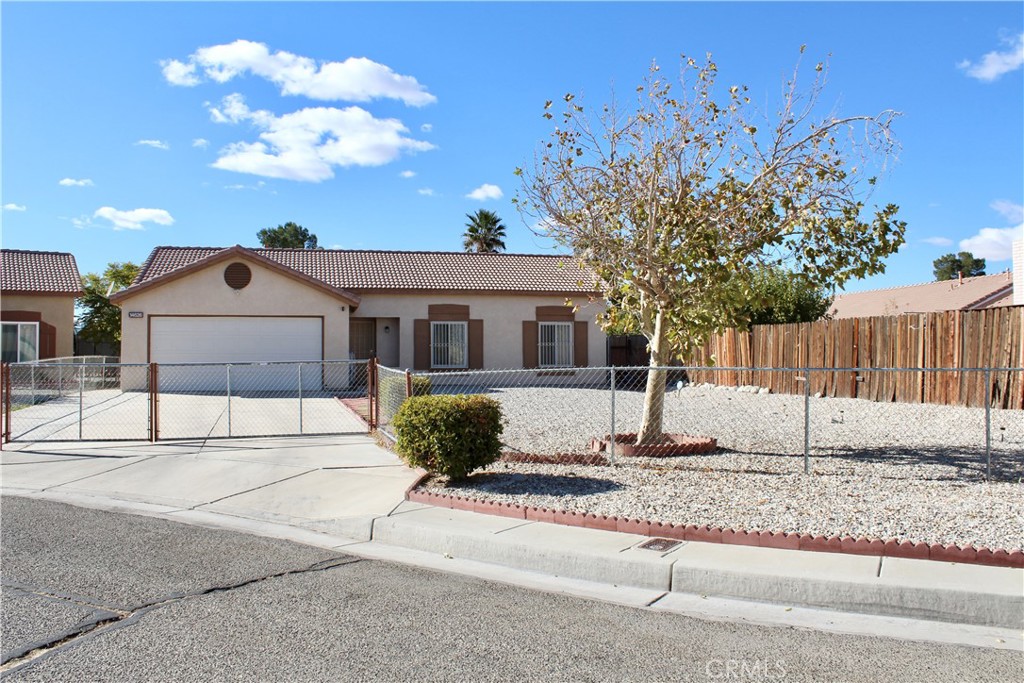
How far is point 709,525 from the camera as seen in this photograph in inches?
286

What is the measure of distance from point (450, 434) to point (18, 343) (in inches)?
974

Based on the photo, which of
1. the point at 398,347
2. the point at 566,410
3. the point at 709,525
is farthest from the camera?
the point at 398,347

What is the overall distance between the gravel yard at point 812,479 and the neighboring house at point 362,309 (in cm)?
1017

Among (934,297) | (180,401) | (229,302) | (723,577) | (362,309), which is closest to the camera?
(723,577)

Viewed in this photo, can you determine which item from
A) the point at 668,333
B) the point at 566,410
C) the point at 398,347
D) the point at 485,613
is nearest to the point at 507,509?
the point at 485,613

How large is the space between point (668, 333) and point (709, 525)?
4.49 meters

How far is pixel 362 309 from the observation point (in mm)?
27500

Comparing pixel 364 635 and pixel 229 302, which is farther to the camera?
pixel 229 302

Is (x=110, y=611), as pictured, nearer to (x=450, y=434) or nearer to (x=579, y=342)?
(x=450, y=434)

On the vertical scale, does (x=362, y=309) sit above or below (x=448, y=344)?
above

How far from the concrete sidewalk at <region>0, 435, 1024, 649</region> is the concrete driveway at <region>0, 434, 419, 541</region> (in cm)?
3

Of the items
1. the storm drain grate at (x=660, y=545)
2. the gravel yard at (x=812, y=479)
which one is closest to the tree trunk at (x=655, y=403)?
the gravel yard at (x=812, y=479)

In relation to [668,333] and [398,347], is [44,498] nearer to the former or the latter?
[668,333]
